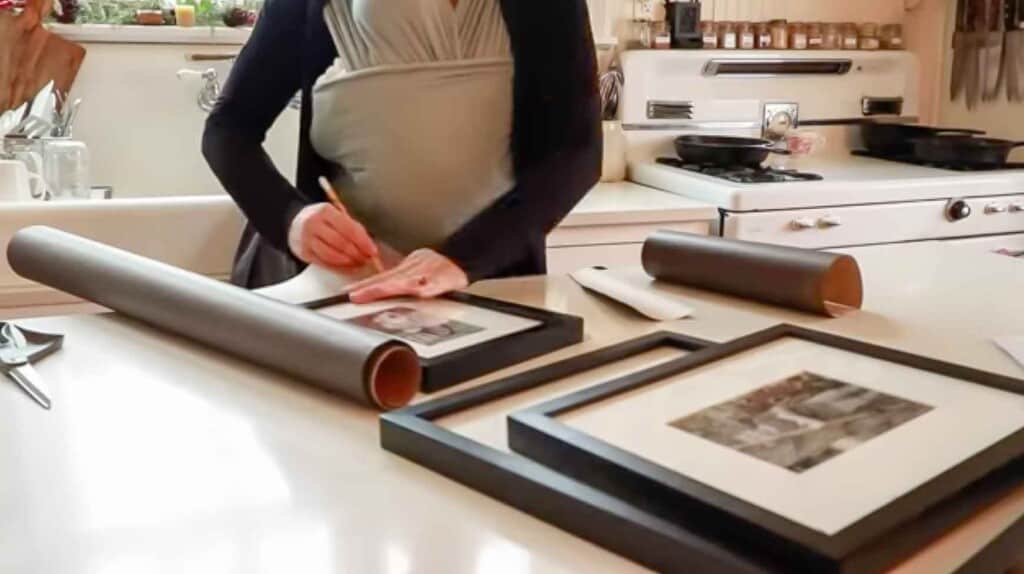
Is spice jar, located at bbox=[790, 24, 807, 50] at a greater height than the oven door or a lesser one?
greater

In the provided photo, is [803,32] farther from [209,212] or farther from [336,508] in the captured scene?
[336,508]

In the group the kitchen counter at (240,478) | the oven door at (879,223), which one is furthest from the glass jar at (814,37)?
the kitchen counter at (240,478)

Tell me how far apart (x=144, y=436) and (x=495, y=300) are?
427 millimetres

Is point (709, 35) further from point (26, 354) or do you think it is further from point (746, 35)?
point (26, 354)

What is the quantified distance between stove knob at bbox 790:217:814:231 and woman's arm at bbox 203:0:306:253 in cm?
135

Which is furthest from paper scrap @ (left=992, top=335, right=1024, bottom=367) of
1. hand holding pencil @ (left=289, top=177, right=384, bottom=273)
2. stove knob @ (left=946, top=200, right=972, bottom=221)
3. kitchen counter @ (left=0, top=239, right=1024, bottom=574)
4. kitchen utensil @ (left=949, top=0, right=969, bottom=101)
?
kitchen utensil @ (left=949, top=0, right=969, bottom=101)

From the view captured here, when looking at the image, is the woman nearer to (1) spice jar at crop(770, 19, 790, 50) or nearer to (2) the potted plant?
(2) the potted plant

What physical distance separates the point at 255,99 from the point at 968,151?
2123 mm

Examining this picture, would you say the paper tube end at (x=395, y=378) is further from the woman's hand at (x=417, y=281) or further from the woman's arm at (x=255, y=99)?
the woman's arm at (x=255, y=99)

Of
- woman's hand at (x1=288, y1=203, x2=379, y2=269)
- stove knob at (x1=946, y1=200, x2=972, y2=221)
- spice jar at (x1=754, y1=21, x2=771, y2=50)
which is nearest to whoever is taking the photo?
woman's hand at (x1=288, y1=203, x2=379, y2=269)

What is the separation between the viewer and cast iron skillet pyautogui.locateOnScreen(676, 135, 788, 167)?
274 cm

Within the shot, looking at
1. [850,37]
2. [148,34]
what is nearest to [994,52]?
[850,37]

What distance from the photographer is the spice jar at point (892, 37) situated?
3.31m

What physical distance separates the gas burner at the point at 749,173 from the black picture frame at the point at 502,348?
1595mm
